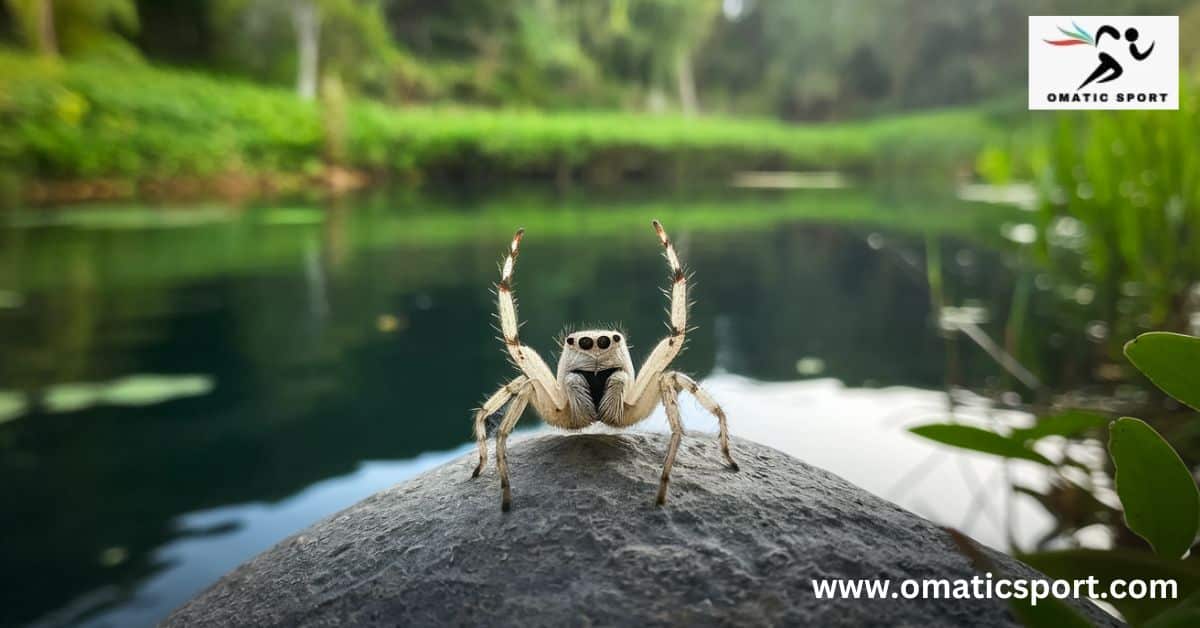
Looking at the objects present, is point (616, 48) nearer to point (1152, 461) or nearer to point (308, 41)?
point (308, 41)

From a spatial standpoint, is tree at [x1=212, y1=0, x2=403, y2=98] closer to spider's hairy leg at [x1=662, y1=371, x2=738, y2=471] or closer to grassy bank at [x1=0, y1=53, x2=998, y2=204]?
grassy bank at [x1=0, y1=53, x2=998, y2=204]

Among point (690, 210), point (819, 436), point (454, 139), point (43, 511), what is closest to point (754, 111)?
point (454, 139)

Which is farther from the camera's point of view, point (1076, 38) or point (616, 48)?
point (616, 48)

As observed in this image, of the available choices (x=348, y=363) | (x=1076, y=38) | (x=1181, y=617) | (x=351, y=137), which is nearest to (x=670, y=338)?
(x=1181, y=617)

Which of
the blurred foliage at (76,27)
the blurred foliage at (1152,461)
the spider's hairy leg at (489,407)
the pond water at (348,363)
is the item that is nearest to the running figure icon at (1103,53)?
the pond water at (348,363)

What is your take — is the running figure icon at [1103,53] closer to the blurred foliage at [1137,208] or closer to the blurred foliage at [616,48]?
the blurred foliage at [1137,208]
